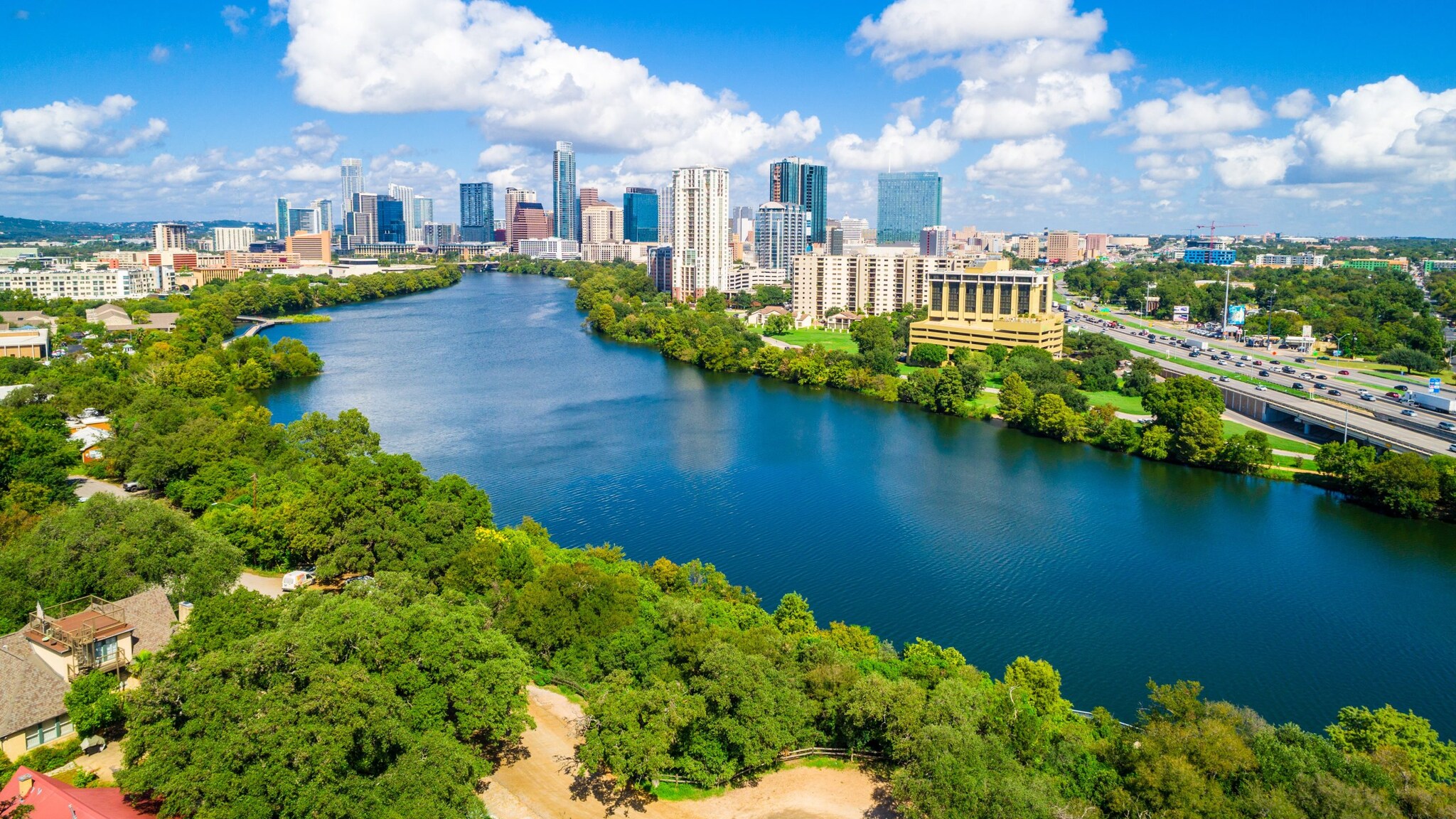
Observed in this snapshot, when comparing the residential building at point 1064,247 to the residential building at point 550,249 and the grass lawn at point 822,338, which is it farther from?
the grass lawn at point 822,338

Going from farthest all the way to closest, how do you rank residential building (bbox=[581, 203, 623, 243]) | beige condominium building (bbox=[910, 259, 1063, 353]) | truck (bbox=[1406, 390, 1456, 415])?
residential building (bbox=[581, 203, 623, 243]), beige condominium building (bbox=[910, 259, 1063, 353]), truck (bbox=[1406, 390, 1456, 415])

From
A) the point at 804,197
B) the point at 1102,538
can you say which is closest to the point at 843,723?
the point at 1102,538

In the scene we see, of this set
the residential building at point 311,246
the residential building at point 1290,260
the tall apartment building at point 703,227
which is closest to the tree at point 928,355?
the tall apartment building at point 703,227

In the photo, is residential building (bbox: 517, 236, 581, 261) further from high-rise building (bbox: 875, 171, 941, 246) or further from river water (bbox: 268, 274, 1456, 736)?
river water (bbox: 268, 274, 1456, 736)

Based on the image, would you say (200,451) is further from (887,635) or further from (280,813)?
(887,635)

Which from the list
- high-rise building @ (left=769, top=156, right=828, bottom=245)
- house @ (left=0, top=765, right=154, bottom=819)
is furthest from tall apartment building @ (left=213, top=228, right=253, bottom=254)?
house @ (left=0, top=765, right=154, bottom=819)

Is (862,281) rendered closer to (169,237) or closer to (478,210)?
(169,237)

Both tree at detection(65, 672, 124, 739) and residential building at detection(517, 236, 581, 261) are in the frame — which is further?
residential building at detection(517, 236, 581, 261)
